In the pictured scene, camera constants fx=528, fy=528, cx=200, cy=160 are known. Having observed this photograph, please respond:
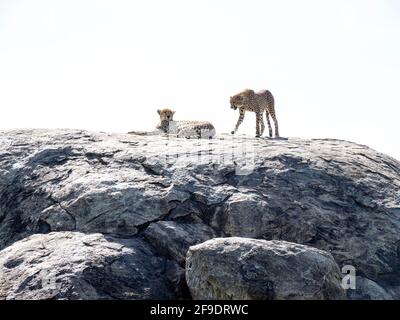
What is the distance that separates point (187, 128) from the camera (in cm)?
1886

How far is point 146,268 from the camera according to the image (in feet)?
37.6

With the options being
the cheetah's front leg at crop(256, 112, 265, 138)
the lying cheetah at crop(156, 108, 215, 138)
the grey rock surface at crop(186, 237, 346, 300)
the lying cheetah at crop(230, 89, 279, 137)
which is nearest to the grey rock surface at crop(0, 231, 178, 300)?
the grey rock surface at crop(186, 237, 346, 300)

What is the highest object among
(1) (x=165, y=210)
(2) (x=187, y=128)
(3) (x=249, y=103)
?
(3) (x=249, y=103)

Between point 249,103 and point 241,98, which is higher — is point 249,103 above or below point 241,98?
below

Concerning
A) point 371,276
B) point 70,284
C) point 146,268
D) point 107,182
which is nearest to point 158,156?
point 107,182

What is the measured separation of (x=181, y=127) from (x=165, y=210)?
22.3ft

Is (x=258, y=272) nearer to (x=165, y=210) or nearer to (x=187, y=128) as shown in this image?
(x=165, y=210)

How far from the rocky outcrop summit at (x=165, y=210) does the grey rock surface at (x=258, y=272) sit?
0.26 metres

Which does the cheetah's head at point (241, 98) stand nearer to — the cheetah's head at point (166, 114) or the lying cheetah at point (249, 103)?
the lying cheetah at point (249, 103)

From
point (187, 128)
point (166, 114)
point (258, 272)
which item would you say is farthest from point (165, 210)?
point (166, 114)

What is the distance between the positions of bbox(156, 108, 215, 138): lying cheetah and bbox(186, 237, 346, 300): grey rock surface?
820 centimetres

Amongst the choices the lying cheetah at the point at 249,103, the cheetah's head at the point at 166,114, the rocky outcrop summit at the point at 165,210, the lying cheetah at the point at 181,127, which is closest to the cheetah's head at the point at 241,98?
the lying cheetah at the point at 249,103

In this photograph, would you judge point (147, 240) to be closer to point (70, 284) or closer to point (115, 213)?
point (115, 213)
